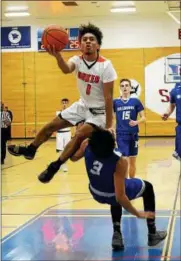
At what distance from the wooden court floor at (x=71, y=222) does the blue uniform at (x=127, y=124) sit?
897mm

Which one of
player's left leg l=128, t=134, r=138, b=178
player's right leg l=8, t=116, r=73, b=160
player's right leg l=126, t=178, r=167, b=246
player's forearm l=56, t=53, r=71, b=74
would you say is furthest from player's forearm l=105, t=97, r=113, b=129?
player's left leg l=128, t=134, r=138, b=178

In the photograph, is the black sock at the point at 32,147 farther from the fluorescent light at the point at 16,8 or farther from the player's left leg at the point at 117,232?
the fluorescent light at the point at 16,8

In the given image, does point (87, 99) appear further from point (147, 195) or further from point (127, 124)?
point (127, 124)

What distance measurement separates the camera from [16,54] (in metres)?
22.0

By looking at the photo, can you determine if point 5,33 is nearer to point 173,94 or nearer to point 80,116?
point 173,94

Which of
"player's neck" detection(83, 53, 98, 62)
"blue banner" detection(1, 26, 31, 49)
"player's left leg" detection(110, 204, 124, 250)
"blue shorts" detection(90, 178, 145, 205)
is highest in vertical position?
"blue banner" detection(1, 26, 31, 49)

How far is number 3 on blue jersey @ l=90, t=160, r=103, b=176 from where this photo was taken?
4758 mm

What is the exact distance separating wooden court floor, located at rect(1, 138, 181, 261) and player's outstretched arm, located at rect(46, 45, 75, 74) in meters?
2.30

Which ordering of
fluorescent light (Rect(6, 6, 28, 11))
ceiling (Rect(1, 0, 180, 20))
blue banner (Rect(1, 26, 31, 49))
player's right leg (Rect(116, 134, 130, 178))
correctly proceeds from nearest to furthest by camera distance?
player's right leg (Rect(116, 134, 130, 178)) → ceiling (Rect(1, 0, 180, 20)) → blue banner (Rect(1, 26, 31, 49)) → fluorescent light (Rect(6, 6, 28, 11))

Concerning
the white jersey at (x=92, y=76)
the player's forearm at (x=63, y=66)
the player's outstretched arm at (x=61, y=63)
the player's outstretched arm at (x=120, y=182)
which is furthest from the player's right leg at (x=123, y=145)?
the player's forearm at (x=63, y=66)

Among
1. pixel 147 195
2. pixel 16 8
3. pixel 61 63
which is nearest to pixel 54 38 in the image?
pixel 61 63

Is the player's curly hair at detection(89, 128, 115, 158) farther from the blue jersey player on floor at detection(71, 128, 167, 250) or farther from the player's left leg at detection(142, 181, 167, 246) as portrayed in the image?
the player's left leg at detection(142, 181, 167, 246)

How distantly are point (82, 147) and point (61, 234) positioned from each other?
2.22 meters

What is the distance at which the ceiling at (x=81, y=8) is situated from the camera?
1884cm
